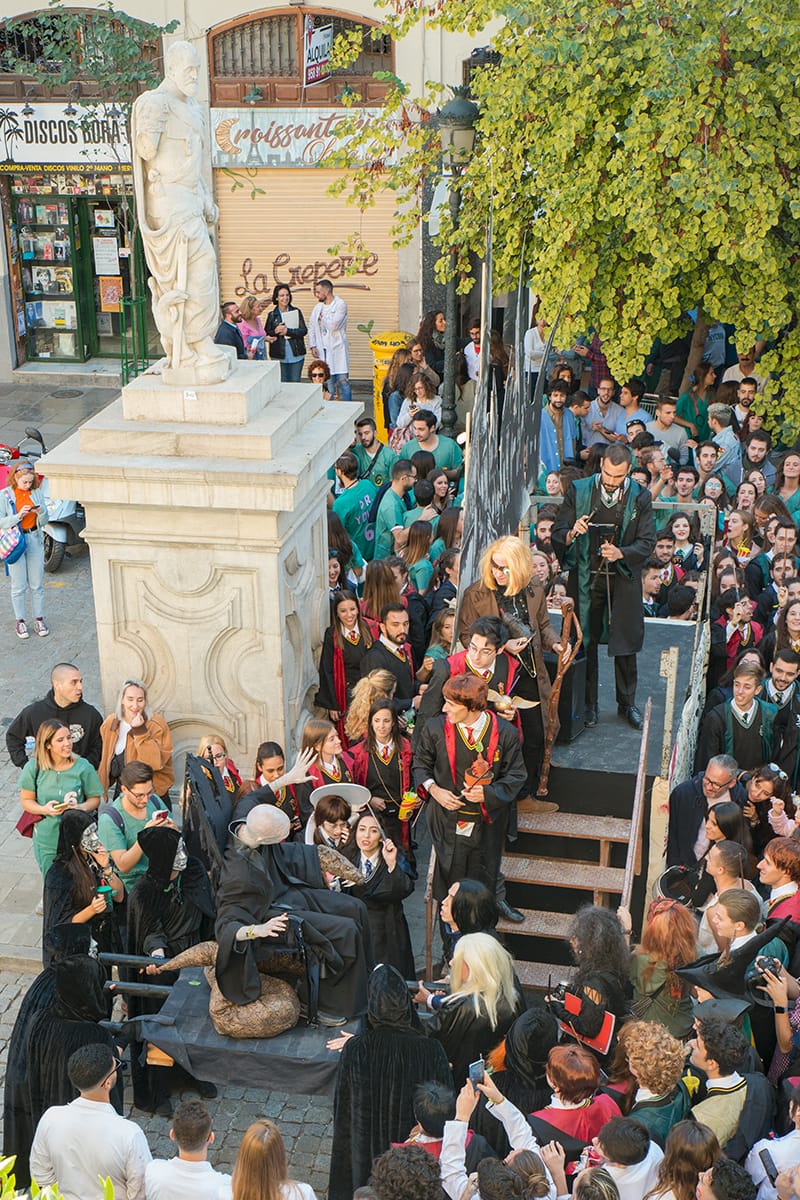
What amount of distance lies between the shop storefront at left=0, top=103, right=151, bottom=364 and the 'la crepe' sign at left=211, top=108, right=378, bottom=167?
1325mm

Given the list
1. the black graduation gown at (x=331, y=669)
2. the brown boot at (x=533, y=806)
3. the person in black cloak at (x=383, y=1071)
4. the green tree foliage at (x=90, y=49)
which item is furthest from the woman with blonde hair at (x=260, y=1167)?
the green tree foliage at (x=90, y=49)

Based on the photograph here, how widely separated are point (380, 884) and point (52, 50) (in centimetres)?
1435

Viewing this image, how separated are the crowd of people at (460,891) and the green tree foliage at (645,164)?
9.46ft

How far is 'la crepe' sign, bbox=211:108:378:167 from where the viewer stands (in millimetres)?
20078

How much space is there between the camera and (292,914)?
6992 mm

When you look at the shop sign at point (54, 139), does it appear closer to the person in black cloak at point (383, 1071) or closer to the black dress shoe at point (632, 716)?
the black dress shoe at point (632, 716)

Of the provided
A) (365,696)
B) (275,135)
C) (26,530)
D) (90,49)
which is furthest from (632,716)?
(90,49)

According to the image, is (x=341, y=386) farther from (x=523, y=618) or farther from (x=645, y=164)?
(x=523, y=618)

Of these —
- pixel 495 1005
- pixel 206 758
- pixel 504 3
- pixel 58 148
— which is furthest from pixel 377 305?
pixel 495 1005

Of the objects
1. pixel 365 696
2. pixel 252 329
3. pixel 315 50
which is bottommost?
pixel 365 696

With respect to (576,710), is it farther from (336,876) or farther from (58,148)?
(58,148)

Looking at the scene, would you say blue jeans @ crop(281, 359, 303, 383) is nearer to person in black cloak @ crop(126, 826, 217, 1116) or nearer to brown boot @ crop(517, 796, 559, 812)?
brown boot @ crop(517, 796, 559, 812)

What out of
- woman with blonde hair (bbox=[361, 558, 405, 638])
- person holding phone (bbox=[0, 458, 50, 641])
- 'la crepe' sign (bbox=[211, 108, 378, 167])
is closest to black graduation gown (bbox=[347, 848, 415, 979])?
woman with blonde hair (bbox=[361, 558, 405, 638])

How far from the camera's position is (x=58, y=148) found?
20.5 meters
